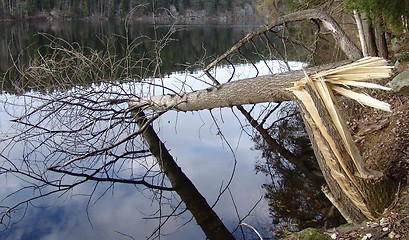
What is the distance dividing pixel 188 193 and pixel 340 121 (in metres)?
2.91

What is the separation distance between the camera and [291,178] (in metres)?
6.66

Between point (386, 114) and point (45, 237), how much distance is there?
4556 millimetres

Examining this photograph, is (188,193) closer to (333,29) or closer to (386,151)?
(386,151)

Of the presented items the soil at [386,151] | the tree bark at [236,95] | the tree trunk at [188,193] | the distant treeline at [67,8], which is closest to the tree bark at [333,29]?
the soil at [386,151]

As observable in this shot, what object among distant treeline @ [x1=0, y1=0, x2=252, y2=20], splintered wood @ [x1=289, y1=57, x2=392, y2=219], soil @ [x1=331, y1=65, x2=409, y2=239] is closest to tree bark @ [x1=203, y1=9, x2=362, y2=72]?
soil @ [x1=331, y1=65, x2=409, y2=239]

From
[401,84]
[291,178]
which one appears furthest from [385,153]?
[291,178]

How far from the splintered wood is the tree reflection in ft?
4.65

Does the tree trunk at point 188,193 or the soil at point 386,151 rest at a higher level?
the tree trunk at point 188,193

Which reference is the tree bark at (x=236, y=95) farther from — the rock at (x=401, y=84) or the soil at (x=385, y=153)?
the rock at (x=401, y=84)

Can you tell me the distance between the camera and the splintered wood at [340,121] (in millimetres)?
3721

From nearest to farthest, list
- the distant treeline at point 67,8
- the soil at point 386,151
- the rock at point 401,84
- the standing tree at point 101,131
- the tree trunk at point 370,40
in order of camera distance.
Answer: the soil at point 386,151
the rock at point 401,84
the standing tree at point 101,131
the tree trunk at point 370,40
the distant treeline at point 67,8

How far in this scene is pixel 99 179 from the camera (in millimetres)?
6430

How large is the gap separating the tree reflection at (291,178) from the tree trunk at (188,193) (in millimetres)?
700

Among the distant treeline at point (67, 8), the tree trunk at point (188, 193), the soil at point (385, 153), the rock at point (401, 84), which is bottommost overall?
the soil at point (385, 153)
